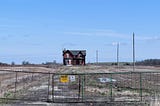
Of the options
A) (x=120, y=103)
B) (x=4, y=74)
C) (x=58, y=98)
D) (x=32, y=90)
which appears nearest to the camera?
(x=120, y=103)

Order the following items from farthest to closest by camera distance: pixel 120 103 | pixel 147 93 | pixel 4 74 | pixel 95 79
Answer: pixel 4 74 < pixel 95 79 < pixel 147 93 < pixel 120 103

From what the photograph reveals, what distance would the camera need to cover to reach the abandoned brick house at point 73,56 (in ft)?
496

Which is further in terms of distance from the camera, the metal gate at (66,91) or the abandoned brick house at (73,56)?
the abandoned brick house at (73,56)

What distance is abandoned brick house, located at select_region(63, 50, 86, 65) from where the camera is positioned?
151 meters

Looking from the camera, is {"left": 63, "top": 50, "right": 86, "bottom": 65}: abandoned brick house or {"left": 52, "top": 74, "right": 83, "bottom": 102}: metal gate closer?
{"left": 52, "top": 74, "right": 83, "bottom": 102}: metal gate

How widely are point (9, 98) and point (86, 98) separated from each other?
450 cm

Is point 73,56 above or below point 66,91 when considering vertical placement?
above

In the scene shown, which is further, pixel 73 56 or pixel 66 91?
pixel 73 56

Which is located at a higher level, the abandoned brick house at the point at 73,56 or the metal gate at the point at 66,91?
the abandoned brick house at the point at 73,56

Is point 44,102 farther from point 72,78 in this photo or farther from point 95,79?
point 95,79

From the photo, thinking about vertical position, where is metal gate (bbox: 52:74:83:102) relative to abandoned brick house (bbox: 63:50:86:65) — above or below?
below

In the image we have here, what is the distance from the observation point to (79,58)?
153375mm

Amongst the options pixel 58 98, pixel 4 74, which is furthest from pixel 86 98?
pixel 4 74

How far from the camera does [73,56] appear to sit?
15162 cm
